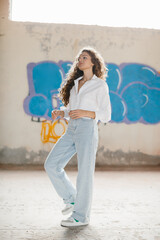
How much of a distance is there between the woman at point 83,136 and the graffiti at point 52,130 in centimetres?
276

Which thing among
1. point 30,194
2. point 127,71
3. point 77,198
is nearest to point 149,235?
point 77,198

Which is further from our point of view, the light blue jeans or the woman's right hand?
the woman's right hand

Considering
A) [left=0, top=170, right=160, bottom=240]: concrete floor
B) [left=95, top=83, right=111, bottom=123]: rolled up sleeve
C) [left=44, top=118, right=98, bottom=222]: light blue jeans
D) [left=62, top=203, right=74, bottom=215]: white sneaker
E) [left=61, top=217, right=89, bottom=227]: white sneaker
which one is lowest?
[left=0, top=170, right=160, bottom=240]: concrete floor

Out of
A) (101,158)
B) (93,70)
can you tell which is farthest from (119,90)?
(93,70)

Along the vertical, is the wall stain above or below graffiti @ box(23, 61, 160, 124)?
below

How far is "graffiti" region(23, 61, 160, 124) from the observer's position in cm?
564

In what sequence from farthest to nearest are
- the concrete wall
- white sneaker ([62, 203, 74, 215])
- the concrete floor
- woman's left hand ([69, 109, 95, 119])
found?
1. the concrete wall
2. white sneaker ([62, 203, 74, 215])
3. woman's left hand ([69, 109, 95, 119])
4. the concrete floor

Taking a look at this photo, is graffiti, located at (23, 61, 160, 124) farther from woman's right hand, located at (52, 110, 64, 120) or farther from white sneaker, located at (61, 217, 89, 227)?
white sneaker, located at (61, 217, 89, 227)

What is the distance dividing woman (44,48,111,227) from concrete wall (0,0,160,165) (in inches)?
111

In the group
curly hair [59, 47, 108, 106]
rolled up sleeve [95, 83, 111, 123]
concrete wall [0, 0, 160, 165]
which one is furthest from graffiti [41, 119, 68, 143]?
rolled up sleeve [95, 83, 111, 123]

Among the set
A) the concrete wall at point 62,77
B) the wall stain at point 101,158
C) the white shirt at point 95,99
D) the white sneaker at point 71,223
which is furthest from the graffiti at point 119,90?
the white sneaker at point 71,223

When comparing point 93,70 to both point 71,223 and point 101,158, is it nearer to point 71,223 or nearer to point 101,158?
point 71,223

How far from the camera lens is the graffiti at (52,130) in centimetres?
569

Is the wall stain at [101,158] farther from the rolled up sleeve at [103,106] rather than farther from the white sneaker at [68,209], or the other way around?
the rolled up sleeve at [103,106]
